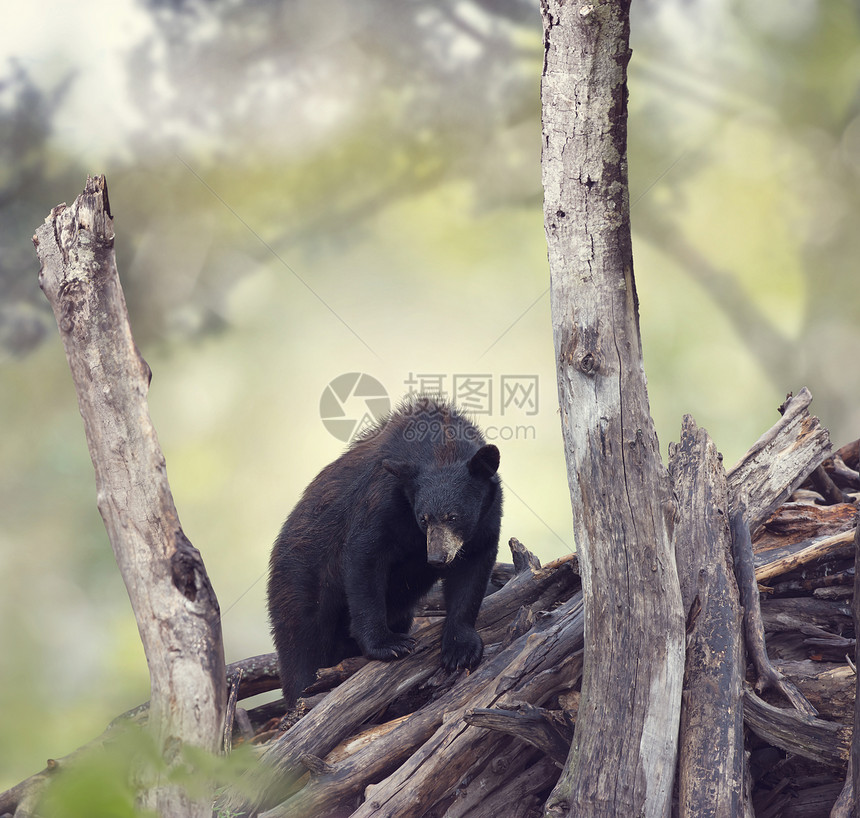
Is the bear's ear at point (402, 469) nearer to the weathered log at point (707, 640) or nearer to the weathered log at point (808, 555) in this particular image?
the weathered log at point (707, 640)

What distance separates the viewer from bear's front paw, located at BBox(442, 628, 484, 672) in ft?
13.9

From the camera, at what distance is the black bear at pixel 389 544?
14.1 ft

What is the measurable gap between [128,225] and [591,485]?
637cm

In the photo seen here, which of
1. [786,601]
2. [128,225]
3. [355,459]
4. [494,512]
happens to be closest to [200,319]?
[128,225]

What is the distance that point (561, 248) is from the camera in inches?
120

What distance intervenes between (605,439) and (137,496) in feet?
5.59

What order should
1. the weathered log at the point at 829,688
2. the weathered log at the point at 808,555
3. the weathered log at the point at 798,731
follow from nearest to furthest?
the weathered log at the point at 798,731
the weathered log at the point at 829,688
the weathered log at the point at 808,555

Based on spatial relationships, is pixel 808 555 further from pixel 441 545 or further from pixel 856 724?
pixel 441 545

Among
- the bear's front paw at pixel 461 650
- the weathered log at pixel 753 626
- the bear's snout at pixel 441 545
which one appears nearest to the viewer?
the weathered log at pixel 753 626

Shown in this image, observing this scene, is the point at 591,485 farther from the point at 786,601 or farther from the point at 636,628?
the point at 786,601

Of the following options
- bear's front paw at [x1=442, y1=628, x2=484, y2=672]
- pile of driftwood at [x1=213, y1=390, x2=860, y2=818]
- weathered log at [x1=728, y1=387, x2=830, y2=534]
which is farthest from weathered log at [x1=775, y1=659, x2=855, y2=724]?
bear's front paw at [x1=442, y1=628, x2=484, y2=672]

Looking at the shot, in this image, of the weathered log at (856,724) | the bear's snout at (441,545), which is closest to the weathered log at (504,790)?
the bear's snout at (441,545)

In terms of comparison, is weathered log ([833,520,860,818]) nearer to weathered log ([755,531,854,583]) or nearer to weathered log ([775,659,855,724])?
weathered log ([775,659,855,724])

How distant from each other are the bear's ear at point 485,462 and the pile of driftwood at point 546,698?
0.68 meters
